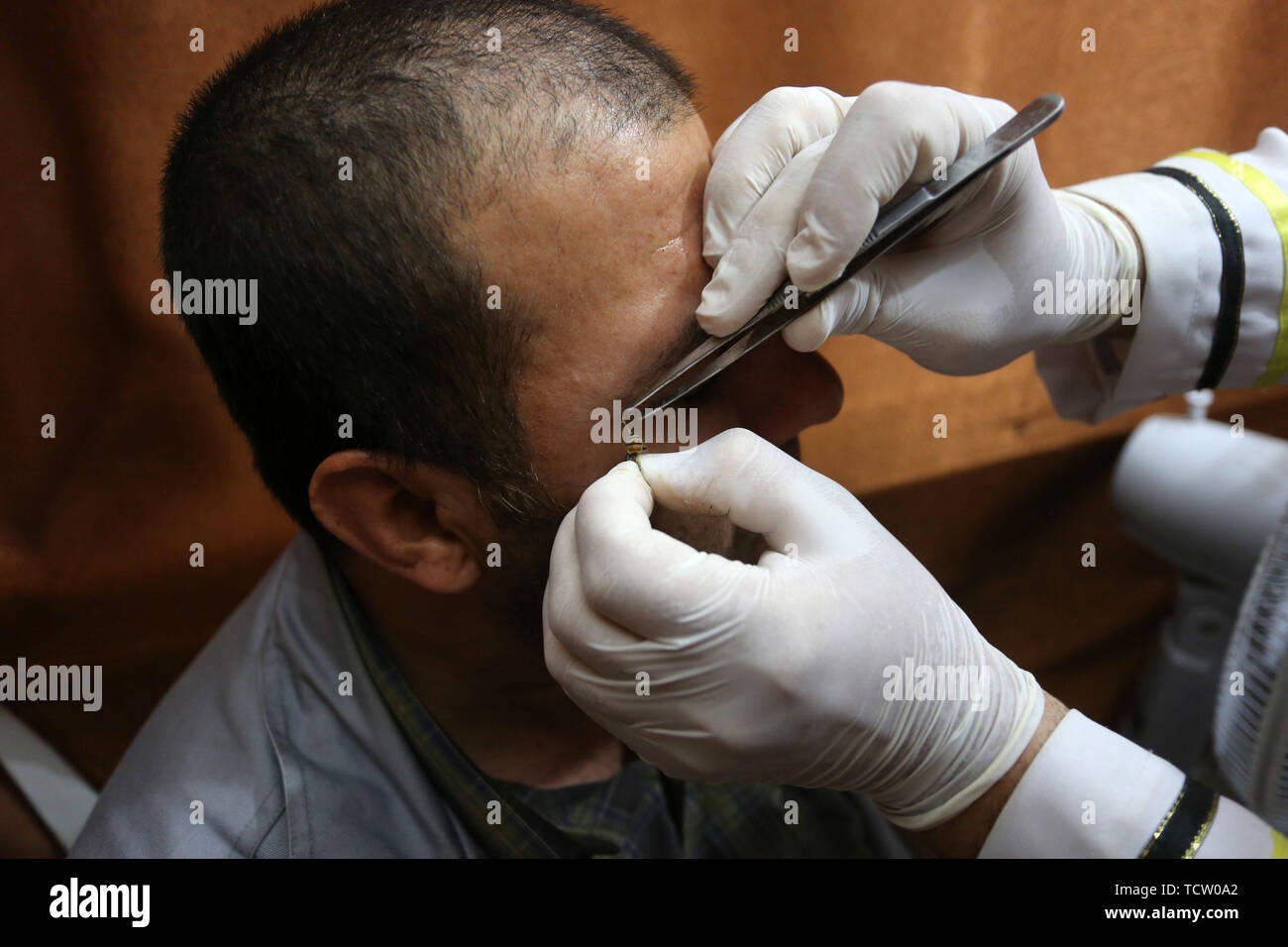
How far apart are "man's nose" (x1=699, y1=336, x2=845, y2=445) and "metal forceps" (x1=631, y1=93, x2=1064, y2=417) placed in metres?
0.05

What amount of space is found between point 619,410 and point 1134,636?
1167 millimetres

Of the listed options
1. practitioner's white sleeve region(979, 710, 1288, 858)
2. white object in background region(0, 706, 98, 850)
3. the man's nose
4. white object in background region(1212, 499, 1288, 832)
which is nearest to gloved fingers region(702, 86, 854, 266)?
the man's nose

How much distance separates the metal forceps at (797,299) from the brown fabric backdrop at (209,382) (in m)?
0.39

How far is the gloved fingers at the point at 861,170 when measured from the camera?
0.71 metres

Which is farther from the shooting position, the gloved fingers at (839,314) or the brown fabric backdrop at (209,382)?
the brown fabric backdrop at (209,382)

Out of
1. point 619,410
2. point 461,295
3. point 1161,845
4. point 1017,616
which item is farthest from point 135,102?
point 1017,616

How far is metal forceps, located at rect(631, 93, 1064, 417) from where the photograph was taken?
2.33ft

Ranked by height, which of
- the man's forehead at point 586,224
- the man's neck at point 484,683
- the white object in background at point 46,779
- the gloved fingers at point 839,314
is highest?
the man's forehead at point 586,224

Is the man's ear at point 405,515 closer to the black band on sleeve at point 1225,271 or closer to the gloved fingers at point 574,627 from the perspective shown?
the gloved fingers at point 574,627

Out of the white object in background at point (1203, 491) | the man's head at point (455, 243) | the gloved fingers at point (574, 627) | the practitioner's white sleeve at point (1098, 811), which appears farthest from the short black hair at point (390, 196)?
the white object in background at point (1203, 491)

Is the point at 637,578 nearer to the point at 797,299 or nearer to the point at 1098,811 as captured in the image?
the point at 797,299

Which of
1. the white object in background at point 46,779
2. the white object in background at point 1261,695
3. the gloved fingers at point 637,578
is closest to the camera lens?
the gloved fingers at point 637,578

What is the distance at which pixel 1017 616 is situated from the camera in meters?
1.35

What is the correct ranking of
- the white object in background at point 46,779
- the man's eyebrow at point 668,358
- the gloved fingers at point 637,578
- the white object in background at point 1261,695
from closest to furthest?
the gloved fingers at point 637,578
the man's eyebrow at point 668,358
the white object in background at point 1261,695
the white object in background at point 46,779
